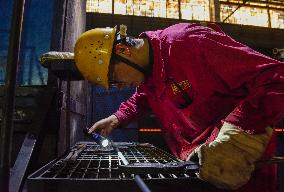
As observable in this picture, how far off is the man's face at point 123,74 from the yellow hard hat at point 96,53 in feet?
0.25

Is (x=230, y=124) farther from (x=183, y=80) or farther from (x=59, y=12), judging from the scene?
(x=59, y=12)

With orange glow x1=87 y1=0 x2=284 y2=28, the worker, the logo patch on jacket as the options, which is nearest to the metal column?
the worker

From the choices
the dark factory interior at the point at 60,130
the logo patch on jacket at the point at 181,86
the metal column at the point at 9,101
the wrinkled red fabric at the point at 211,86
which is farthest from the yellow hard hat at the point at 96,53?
the metal column at the point at 9,101

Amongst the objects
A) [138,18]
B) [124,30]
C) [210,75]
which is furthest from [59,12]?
[138,18]

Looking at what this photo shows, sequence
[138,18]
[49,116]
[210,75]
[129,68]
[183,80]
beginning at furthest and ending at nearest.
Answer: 1. [138,18]
2. [49,116]
3. [129,68]
4. [183,80]
5. [210,75]

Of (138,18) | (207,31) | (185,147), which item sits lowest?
(185,147)

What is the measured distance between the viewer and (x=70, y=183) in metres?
1.78

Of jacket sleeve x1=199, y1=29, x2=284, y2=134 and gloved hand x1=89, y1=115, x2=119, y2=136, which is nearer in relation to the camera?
jacket sleeve x1=199, y1=29, x2=284, y2=134

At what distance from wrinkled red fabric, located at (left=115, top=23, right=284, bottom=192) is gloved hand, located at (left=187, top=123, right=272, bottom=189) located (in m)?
0.09

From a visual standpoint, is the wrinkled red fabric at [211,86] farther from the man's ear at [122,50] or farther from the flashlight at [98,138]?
the flashlight at [98,138]

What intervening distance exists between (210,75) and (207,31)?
35cm

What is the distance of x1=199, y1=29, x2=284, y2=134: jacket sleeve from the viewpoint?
1.79 m

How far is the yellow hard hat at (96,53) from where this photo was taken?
264 centimetres

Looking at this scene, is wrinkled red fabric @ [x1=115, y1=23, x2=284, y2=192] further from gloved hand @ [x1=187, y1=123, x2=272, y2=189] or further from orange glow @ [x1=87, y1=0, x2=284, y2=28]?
orange glow @ [x1=87, y1=0, x2=284, y2=28]
